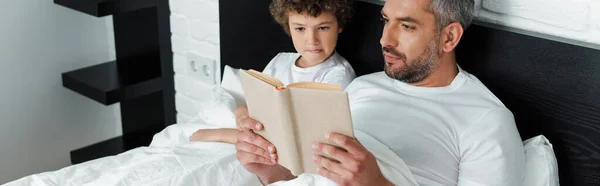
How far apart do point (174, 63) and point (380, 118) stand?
0.97 m

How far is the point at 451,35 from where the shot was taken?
1.37 metres

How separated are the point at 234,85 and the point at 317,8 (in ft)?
1.17

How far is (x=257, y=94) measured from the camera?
125 centimetres

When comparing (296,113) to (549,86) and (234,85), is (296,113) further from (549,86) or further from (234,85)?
(234,85)

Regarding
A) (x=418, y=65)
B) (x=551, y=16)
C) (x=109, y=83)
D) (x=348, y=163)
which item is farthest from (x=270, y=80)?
(x=109, y=83)

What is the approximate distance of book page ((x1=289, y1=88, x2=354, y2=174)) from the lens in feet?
3.77

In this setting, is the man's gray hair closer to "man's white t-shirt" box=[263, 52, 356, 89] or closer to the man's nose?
the man's nose

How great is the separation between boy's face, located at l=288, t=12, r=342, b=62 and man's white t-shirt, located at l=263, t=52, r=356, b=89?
0.03 metres

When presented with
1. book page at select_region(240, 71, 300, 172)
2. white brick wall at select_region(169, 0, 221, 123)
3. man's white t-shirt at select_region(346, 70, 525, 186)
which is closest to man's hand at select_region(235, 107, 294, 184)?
book page at select_region(240, 71, 300, 172)

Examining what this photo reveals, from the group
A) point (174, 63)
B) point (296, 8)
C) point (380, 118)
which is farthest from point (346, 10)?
point (174, 63)

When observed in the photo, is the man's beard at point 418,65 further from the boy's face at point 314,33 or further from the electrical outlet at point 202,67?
the electrical outlet at point 202,67

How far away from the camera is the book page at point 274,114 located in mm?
1195

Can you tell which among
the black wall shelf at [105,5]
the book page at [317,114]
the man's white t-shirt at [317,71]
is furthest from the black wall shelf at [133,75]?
the book page at [317,114]

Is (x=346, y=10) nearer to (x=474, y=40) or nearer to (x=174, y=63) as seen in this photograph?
(x=474, y=40)
